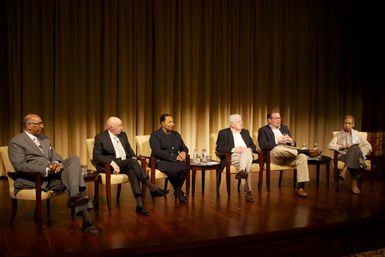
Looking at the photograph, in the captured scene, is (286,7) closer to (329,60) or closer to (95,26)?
(329,60)

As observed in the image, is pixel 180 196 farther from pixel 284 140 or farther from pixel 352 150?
pixel 352 150

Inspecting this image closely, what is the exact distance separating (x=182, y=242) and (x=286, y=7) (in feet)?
19.6

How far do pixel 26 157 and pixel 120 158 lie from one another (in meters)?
1.07

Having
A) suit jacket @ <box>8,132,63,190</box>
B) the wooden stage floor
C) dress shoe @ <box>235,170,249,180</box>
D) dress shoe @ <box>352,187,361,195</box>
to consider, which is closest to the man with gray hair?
dress shoe @ <box>352,187,361,195</box>

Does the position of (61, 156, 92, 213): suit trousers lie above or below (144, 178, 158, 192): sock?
above

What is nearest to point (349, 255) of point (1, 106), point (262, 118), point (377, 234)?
point (377, 234)

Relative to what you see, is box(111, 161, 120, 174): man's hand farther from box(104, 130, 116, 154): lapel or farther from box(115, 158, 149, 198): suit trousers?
box(104, 130, 116, 154): lapel

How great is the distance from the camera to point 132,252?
359 cm

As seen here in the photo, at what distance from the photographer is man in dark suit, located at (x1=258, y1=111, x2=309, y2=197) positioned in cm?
550

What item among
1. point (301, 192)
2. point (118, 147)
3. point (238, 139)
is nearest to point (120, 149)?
point (118, 147)

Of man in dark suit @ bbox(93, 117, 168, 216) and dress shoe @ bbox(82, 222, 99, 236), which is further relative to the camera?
man in dark suit @ bbox(93, 117, 168, 216)

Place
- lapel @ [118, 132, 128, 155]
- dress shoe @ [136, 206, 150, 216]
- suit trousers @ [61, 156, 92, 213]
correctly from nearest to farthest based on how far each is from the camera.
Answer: suit trousers @ [61, 156, 92, 213] < dress shoe @ [136, 206, 150, 216] < lapel @ [118, 132, 128, 155]

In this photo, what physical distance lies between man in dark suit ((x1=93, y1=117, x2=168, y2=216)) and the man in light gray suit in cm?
56

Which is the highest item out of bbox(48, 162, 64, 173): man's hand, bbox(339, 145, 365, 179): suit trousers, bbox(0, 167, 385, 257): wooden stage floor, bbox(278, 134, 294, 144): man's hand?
bbox(278, 134, 294, 144): man's hand
